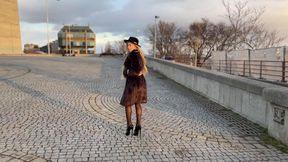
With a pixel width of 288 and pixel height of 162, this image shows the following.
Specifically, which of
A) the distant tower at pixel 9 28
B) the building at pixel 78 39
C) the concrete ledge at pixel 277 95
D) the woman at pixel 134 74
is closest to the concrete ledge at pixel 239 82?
the concrete ledge at pixel 277 95

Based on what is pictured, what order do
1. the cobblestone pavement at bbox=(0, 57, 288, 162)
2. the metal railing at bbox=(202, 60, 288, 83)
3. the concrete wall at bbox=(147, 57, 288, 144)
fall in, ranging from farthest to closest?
the metal railing at bbox=(202, 60, 288, 83)
the concrete wall at bbox=(147, 57, 288, 144)
the cobblestone pavement at bbox=(0, 57, 288, 162)

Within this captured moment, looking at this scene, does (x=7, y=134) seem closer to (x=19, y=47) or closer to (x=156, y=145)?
(x=156, y=145)

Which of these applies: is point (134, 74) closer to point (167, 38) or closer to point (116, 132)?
point (116, 132)

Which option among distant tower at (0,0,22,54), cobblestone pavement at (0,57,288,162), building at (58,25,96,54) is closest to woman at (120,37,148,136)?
cobblestone pavement at (0,57,288,162)

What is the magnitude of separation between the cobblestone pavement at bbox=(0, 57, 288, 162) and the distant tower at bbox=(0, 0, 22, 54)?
4154 centimetres

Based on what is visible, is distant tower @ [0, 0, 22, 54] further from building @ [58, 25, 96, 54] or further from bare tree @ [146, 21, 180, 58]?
building @ [58, 25, 96, 54]

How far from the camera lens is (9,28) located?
157ft

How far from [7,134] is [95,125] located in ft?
5.29

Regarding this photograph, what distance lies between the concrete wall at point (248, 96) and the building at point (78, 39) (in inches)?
3990

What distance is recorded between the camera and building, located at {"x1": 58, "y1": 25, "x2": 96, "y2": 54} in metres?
109

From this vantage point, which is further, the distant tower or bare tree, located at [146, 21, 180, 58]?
bare tree, located at [146, 21, 180, 58]

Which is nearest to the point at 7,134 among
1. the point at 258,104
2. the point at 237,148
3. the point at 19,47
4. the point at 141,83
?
the point at 141,83

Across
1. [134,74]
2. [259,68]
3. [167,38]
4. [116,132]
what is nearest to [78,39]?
[167,38]

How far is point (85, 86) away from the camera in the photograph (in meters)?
11.5
